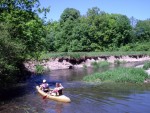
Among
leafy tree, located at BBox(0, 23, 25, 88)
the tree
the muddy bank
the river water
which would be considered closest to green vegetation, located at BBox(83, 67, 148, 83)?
the river water

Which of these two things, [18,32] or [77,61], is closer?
[18,32]

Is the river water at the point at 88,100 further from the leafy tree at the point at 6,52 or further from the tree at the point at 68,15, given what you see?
the tree at the point at 68,15

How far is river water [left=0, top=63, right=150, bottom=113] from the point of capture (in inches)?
921

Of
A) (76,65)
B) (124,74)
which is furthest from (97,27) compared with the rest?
(124,74)

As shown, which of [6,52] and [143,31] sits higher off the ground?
[143,31]

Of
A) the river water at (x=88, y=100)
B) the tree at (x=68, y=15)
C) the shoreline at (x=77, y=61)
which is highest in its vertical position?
the tree at (x=68, y=15)

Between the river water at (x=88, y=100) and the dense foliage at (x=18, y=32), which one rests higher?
the dense foliage at (x=18, y=32)

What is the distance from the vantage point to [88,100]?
26547 millimetres

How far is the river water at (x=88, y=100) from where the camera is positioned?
23391mm

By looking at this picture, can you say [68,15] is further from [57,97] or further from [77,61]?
[57,97]

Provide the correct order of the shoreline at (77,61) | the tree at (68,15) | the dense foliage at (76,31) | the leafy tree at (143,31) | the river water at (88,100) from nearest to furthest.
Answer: the river water at (88,100) < the dense foliage at (76,31) < the shoreline at (77,61) < the tree at (68,15) < the leafy tree at (143,31)

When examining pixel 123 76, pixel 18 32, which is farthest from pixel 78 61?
pixel 18 32

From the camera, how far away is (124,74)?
1384 inches

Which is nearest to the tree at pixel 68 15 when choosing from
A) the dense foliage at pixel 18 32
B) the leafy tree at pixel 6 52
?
the dense foliage at pixel 18 32
